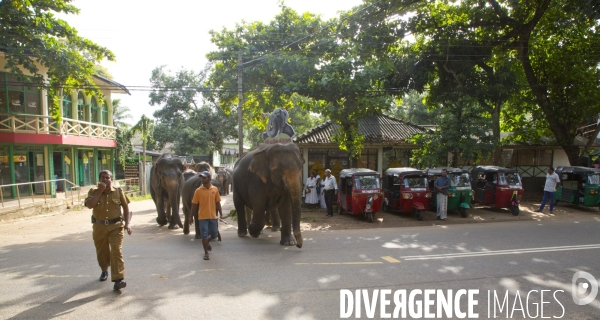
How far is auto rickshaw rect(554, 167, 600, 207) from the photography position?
14.8m

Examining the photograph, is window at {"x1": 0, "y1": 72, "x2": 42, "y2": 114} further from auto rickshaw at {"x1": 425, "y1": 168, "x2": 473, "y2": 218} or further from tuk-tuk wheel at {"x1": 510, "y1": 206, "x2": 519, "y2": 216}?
tuk-tuk wheel at {"x1": 510, "y1": 206, "x2": 519, "y2": 216}

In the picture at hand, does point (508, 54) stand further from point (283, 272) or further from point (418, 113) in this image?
point (418, 113)

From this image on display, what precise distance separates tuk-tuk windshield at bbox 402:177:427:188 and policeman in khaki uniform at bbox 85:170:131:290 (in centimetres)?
1012

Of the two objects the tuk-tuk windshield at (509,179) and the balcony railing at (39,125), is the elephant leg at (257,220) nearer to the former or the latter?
the tuk-tuk windshield at (509,179)

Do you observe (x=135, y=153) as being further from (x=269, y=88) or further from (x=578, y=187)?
(x=578, y=187)


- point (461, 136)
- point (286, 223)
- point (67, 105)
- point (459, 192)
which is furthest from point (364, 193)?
point (67, 105)

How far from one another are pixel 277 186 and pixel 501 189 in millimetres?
9839

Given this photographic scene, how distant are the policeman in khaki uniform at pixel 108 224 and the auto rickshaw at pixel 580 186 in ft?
53.2

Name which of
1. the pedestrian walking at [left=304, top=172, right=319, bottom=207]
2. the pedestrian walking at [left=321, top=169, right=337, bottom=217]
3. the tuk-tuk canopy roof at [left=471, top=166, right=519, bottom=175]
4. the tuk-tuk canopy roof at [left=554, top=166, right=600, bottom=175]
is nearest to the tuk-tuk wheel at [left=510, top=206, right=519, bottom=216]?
the tuk-tuk canopy roof at [left=471, top=166, right=519, bottom=175]

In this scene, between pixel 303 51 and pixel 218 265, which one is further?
pixel 303 51

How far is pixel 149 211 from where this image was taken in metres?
16.8

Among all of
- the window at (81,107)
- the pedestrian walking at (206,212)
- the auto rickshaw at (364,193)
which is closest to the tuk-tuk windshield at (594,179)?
the auto rickshaw at (364,193)

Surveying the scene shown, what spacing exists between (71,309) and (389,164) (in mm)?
18010

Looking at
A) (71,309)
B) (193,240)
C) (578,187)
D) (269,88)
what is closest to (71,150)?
(269,88)
